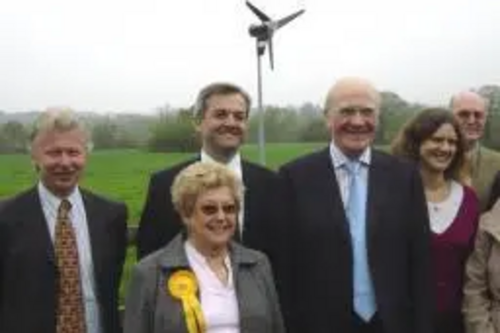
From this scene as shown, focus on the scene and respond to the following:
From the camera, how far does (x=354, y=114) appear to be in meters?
4.66

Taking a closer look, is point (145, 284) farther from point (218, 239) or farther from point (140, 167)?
point (140, 167)

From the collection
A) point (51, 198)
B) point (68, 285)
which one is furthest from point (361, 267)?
point (51, 198)

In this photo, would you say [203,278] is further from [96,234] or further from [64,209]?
[64,209]

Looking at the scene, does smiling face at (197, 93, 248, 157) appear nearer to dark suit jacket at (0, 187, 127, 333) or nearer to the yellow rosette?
dark suit jacket at (0, 187, 127, 333)

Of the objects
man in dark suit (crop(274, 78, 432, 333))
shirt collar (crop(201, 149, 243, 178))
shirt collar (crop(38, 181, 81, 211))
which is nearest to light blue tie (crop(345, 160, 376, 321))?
man in dark suit (crop(274, 78, 432, 333))

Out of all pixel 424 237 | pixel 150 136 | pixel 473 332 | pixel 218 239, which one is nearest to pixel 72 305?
pixel 218 239

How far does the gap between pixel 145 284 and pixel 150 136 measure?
119 ft

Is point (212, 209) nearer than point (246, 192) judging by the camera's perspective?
Yes

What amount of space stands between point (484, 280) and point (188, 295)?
1.88m

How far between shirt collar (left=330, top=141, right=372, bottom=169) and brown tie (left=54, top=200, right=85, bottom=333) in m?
1.55

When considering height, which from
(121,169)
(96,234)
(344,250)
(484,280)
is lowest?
(121,169)

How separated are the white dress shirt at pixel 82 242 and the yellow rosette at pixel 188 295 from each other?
69 cm

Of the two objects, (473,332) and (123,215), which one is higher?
(123,215)

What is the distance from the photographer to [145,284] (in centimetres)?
397
